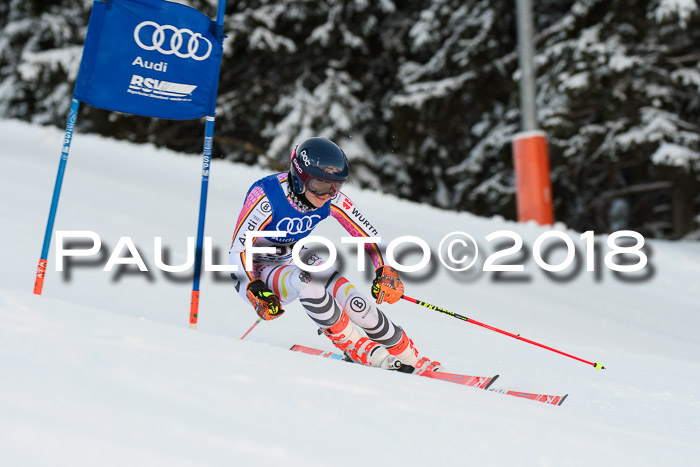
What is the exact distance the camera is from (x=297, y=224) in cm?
367

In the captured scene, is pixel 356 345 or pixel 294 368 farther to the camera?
pixel 356 345

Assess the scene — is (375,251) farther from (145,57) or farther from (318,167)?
(145,57)

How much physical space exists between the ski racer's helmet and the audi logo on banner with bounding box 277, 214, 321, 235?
0.18m

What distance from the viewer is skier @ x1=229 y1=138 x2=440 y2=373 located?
342 cm

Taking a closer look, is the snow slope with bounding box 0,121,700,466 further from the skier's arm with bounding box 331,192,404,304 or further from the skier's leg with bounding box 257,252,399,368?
the skier's arm with bounding box 331,192,404,304

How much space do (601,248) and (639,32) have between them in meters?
3.82

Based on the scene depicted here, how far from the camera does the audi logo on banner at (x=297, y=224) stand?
3622mm

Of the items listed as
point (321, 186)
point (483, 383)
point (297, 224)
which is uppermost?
point (321, 186)

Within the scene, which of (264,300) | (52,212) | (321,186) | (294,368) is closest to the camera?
(294,368)

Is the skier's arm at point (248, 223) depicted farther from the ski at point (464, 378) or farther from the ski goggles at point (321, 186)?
the ski at point (464, 378)

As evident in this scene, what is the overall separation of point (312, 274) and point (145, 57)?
4.49ft

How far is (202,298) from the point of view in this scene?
197 inches

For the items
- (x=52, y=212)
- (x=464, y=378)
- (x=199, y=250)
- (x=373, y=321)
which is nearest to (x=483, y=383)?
(x=464, y=378)

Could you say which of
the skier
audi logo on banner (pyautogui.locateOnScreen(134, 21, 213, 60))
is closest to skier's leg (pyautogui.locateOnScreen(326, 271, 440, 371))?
the skier
